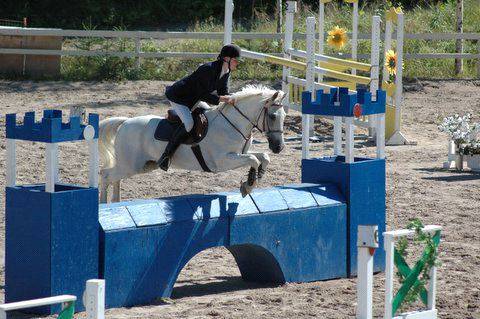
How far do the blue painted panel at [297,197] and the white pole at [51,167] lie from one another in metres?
2.17

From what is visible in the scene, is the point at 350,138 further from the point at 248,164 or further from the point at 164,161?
the point at 164,161

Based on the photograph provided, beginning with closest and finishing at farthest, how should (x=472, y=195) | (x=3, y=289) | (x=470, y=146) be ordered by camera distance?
(x=3, y=289), (x=472, y=195), (x=470, y=146)

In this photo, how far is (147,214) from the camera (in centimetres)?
812

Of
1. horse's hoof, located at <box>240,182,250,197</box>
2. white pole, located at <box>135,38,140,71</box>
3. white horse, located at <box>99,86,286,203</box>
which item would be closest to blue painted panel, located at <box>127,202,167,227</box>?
horse's hoof, located at <box>240,182,250,197</box>

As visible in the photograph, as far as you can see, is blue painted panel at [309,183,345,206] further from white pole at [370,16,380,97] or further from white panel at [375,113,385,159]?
white pole at [370,16,380,97]

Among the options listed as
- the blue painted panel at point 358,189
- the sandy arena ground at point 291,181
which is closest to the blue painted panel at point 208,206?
the sandy arena ground at point 291,181

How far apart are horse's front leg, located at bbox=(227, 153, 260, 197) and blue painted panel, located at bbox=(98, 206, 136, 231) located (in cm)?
124

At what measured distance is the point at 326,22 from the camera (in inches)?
961

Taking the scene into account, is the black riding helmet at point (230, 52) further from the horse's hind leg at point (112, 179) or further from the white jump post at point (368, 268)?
the white jump post at point (368, 268)

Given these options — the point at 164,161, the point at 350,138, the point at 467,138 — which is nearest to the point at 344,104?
the point at 350,138

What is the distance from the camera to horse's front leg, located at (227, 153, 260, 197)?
8948mm

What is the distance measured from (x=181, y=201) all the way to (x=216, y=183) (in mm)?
4636

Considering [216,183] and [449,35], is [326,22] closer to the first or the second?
[449,35]

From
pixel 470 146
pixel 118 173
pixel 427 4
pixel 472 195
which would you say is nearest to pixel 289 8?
pixel 470 146
